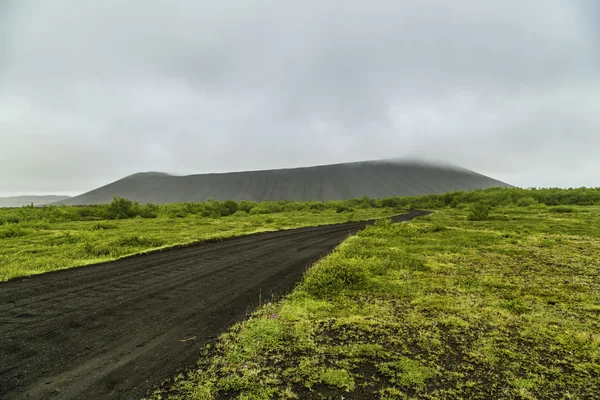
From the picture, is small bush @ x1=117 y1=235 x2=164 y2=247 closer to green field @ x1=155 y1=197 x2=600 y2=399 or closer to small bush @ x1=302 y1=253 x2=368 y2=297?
small bush @ x1=302 y1=253 x2=368 y2=297

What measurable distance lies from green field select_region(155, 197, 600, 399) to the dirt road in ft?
3.11

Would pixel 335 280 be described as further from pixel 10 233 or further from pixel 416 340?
pixel 10 233

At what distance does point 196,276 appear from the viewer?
13.4 metres

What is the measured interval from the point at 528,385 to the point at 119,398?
780 cm

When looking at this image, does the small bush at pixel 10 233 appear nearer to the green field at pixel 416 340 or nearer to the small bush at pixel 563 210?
the green field at pixel 416 340

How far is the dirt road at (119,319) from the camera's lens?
5500mm

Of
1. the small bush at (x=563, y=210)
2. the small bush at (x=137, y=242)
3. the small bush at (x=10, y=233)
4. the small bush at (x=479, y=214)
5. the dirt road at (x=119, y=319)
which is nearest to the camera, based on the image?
the dirt road at (x=119, y=319)

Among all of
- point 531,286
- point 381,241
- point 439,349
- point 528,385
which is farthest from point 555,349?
point 381,241

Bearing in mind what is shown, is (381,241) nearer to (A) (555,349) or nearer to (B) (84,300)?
(A) (555,349)

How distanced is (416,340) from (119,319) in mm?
8832

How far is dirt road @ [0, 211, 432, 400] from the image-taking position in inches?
217

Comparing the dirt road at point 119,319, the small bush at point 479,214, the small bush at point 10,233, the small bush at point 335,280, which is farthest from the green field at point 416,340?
the small bush at point 10,233

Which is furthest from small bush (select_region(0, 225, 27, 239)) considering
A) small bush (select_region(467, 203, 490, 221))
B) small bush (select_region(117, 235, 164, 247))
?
small bush (select_region(467, 203, 490, 221))

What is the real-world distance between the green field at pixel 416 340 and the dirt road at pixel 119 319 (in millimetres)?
947
